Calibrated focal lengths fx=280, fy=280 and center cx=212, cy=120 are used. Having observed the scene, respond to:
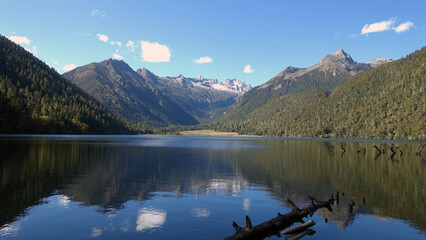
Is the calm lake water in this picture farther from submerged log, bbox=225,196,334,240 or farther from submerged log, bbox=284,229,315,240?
submerged log, bbox=225,196,334,240

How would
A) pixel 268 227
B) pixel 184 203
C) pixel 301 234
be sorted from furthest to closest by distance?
pixel 184 203 < pixel 301 234 < pixel 268 227

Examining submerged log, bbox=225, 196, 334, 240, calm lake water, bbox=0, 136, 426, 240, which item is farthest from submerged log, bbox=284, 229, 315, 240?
submerged log, bbox=225, 196, 334, 240

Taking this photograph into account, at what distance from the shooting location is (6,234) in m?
20.0

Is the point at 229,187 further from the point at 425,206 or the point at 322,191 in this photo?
the point at 425,206

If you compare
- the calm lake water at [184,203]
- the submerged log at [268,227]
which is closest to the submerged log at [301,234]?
the calm lake water at [184,203]

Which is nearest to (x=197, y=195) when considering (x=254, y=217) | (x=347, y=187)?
(x=254, y=217)

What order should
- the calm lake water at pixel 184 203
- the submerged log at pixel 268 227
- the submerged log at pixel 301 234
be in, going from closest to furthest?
the submerged log at pixel 268 227 → the submerged log at pixel 301 234 → the calm lake water at pixel 184 203

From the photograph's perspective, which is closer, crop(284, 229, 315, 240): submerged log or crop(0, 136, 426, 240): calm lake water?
crop(284, 229, 315, 240): submerged log

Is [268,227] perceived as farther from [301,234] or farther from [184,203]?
[184,203]

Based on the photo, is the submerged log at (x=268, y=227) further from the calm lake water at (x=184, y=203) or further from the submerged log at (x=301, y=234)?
the calm lake water at (x=184, y=203)

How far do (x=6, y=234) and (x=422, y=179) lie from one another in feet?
196

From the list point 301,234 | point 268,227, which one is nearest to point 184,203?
point 268,227

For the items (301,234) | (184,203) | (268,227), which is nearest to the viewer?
(268,227)

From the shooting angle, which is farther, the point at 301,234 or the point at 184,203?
the point at 184,203
